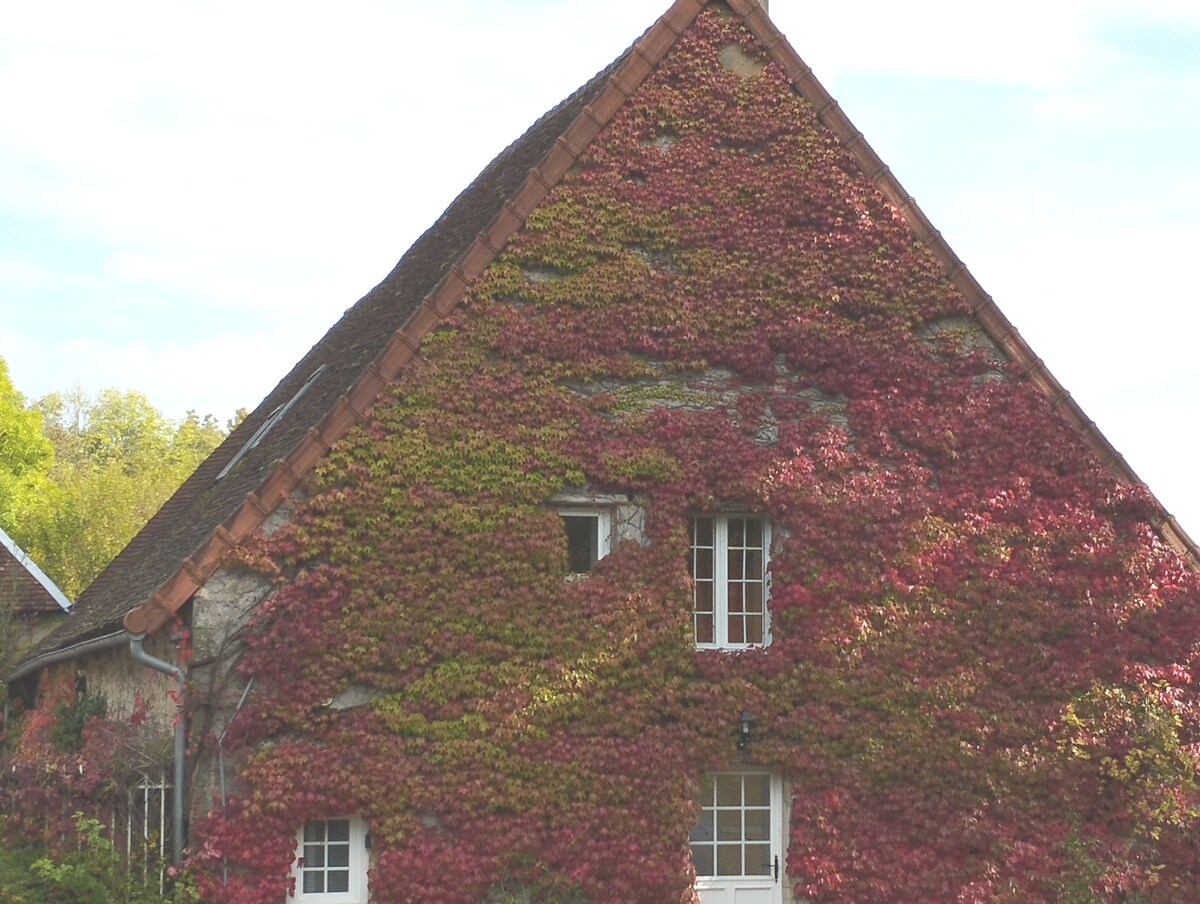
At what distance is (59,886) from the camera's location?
42.9 ft

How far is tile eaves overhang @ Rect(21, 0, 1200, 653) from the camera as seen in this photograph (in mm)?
13891

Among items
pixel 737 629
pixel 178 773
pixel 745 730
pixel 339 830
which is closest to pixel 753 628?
pixel 737 629

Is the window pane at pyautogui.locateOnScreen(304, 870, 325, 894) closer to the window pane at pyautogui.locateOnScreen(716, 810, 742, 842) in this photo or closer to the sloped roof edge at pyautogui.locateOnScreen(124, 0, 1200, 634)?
the sloped roof edge at pyautogui.locateOnScreen(124, 0, 1200, 634)

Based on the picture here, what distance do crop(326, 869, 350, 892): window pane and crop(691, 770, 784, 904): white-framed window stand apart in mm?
3187

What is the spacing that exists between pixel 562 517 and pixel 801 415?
8.32 feet

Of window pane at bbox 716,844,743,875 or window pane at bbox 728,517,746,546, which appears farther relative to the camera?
window pane at bbox 728,517,746,546

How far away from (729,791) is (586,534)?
9.05ft

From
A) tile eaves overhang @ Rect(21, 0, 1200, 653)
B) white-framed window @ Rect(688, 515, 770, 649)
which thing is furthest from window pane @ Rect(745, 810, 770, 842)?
tile eaves overhang @ Rect(21, 0, 1200, 653)

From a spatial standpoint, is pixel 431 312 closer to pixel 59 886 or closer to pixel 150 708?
pixel 150 708

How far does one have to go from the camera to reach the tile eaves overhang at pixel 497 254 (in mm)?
13891

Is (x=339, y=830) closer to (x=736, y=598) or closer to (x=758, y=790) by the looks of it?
(x=758, y=790)

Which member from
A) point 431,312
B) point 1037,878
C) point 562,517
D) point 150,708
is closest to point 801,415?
point 562,517

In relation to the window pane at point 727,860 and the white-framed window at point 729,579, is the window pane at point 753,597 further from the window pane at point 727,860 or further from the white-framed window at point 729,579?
the window pane at point 727,860

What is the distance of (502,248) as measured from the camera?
49.5ft
